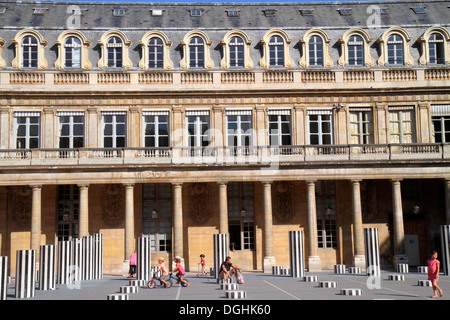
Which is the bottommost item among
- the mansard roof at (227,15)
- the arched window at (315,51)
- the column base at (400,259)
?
the column base at (400,259)

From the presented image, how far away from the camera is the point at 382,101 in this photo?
42.3 meters

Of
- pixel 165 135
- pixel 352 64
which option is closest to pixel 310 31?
pixel 352 64

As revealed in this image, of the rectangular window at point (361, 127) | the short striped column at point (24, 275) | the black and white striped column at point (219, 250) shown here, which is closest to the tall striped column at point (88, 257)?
the black and white striped column at point (219, 250)

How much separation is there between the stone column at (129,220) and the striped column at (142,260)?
27.3ft

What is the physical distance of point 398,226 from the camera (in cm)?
3997

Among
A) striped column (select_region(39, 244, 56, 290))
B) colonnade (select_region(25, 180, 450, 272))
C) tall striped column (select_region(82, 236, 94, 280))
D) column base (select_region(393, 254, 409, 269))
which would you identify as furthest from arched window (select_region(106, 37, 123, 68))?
column base (select_region(393, 254, 409, 269))

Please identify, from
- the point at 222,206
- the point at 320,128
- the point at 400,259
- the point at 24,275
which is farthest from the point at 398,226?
the point at 24,275

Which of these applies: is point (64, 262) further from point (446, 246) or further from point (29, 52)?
point (446, 246)

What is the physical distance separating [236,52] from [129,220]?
13.0 meters

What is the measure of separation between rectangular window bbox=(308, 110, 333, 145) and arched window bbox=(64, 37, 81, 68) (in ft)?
50.4

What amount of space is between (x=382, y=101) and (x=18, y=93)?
23.0 meters

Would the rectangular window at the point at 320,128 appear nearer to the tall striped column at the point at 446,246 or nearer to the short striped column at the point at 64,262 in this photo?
the tall striped column at the point at 446,246

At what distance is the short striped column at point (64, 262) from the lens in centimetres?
2969
